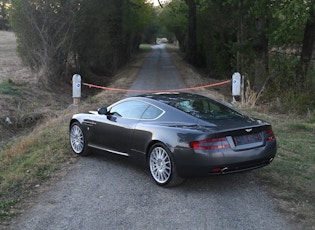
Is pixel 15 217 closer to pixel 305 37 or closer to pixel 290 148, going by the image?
pixel 290 148

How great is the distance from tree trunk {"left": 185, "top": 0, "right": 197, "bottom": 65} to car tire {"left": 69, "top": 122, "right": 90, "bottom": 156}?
102 feet

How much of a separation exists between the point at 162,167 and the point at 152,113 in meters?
0.98

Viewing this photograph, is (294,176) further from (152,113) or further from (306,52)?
(306,52)

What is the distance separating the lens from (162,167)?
652 centimetres

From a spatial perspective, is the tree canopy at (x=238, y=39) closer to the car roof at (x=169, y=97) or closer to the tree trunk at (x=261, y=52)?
the tree trunk at (x=261, y=52)

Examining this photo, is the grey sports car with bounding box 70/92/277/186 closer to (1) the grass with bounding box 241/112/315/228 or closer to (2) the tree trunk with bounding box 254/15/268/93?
(1) the grass with bounding box 241/112/315/228

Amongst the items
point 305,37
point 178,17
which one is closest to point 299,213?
point 305,37

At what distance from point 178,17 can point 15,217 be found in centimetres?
5202

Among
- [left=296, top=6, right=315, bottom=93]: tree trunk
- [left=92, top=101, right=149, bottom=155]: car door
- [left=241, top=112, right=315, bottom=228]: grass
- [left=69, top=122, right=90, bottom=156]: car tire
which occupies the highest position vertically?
[left=296, top=6, right=315, bottom=93]: tree trunk

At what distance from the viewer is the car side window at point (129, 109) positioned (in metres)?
7.32

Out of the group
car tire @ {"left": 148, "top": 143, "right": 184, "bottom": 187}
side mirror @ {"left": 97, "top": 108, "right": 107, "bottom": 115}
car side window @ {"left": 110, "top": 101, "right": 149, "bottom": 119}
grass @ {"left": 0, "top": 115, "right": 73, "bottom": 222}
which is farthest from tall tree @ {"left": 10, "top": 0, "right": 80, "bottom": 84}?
car tire @ {"left": 148, "top": 143, "right": 184, "bottom": 187}

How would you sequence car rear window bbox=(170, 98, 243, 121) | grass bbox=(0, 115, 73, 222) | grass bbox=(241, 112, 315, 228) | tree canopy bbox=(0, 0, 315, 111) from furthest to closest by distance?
1. tree canopy bbox=(0, 0, 315, 111)
2. car rear window bbox=(170, 98, 243, 121)
3. grass bbox=(0, 115, 73, 222)
4. grass bbox=(241, 112, 315, 228)

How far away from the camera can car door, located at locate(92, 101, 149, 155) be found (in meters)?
7.25

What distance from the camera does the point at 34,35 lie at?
883 inches
